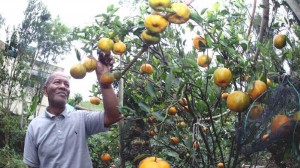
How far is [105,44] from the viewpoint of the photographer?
164 centimetres

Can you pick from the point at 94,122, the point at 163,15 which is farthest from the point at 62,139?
the point at 163,15

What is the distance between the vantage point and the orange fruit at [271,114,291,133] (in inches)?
51.4

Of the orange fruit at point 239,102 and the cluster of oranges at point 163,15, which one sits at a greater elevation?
the cluster of oranges at point 163,15

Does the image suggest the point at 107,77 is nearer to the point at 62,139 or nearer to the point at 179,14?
the point at 179,14

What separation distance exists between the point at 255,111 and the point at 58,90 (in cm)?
139

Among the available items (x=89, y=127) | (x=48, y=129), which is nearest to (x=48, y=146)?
(x=48, y=129)

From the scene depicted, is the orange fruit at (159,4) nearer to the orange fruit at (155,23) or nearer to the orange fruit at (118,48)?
the orange fruit at (155,23)

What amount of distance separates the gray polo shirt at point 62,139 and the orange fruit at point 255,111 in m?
1.03

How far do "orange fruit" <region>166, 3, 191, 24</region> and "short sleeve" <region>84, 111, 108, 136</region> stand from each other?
3.06 feet

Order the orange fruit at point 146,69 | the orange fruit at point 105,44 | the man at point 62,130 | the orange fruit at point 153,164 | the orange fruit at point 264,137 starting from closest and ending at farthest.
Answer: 1. the orange fruit at point 153,164
2. the orange fruit at point 264,137
3. the orange fruit at point 105,44
4. the man at point 62,130
5. the orange fruit at point 146,69

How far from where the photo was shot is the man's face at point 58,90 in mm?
2305

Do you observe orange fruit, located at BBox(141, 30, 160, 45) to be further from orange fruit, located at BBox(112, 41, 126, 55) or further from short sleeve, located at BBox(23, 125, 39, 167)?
short sleeve, located at BBox(23, 125, 39, 167)

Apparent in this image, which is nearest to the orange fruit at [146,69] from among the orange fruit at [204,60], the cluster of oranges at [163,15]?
the orange fruit at [204,60]

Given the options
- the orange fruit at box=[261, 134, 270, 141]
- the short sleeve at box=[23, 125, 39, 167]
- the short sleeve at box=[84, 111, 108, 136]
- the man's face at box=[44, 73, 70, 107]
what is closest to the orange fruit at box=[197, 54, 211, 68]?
the orange fruit at box=[261, 134, 270, 141]
